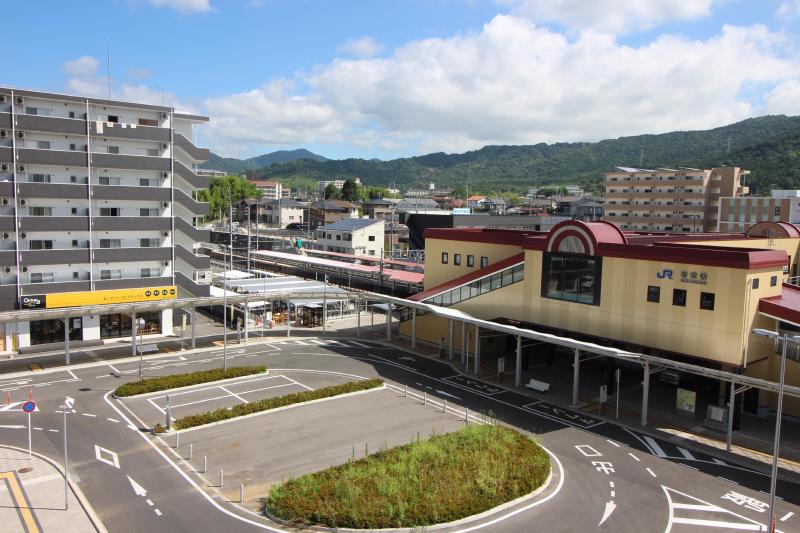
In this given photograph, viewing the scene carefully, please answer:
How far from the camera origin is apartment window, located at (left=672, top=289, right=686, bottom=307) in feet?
113

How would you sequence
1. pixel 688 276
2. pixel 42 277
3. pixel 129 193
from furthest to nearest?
pixel 129 193
pixel 42 277
pixel 688 276

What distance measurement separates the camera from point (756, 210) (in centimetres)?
9375

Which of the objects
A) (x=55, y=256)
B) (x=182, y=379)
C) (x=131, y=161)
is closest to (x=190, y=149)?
(x=131, y=161)

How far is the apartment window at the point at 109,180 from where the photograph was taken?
2088 inches

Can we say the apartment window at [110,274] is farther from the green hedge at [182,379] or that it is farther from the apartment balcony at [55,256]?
the green hedge at [182,379]

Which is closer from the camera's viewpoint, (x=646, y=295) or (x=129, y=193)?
(x=646, y=295)

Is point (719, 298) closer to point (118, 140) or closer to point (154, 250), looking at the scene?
point (154, 250)

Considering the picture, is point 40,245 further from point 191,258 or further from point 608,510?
point 608,510

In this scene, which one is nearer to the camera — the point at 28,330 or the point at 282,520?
the point at 282,520

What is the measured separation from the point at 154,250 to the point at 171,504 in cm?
3732

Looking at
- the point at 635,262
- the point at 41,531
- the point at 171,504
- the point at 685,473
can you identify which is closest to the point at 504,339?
the point at 635,262

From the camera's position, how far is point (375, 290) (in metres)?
75.8

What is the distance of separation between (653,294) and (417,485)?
69.4ft

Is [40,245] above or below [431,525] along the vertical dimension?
above
